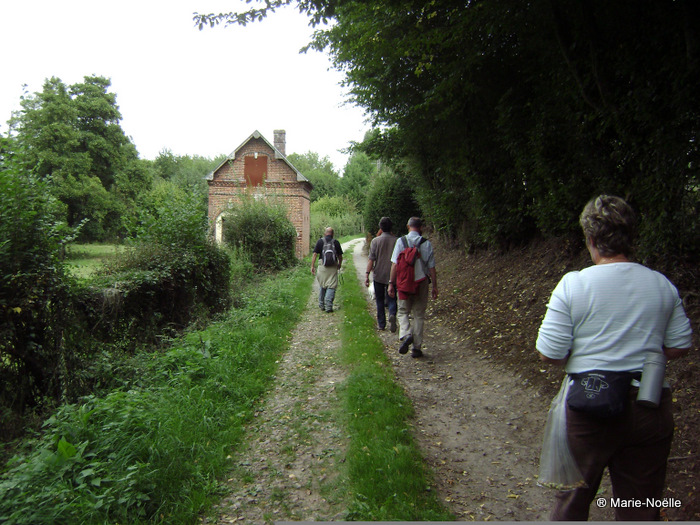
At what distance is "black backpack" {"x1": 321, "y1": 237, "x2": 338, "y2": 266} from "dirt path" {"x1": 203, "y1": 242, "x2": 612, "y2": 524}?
4.03 meters

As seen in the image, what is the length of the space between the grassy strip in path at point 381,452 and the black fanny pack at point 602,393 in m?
1.68

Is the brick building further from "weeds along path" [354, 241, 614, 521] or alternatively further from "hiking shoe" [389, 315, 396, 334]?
"weeds along path" [354, 241, 614, 521]

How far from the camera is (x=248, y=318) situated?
1003cm

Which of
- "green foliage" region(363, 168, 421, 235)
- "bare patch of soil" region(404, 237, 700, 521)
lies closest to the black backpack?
"bare patch of soil" region(404, 237, 700, 521)

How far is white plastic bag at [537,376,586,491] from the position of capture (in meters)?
2.21

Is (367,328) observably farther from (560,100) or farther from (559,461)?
(559,461)

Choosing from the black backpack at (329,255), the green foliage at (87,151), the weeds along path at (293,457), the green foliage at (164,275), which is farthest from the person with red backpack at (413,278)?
the green foliage at (87,151)

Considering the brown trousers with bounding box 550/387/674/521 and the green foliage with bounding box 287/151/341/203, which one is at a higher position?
the green foliage with bounding box 287/151/341/203

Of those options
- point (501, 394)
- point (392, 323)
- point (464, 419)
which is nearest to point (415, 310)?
point (392, 323)

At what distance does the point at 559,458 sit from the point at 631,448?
326 millimetres

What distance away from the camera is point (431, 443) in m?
4.58

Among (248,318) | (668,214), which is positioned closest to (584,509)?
(668,214)

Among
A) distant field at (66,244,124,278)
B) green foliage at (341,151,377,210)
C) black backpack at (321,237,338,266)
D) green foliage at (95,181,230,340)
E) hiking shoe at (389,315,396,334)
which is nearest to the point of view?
distant field at (66,244,124,278)

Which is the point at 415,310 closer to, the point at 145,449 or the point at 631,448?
the point at 145,449
